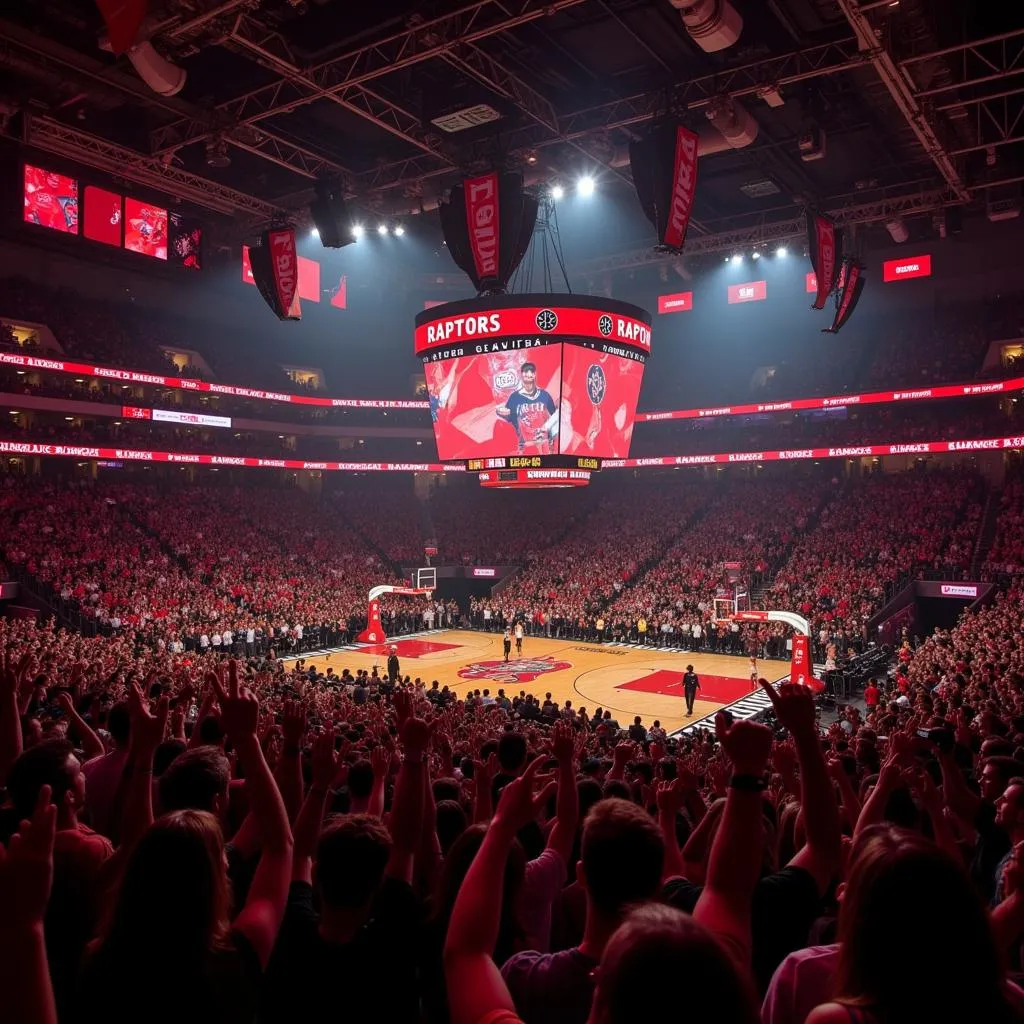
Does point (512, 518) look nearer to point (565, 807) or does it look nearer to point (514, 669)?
point (514, 669)

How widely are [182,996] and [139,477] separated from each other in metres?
41.9

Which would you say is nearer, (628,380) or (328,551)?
(628,380)

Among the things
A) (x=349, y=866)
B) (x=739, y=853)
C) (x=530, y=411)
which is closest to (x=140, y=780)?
(x=349, y=866)

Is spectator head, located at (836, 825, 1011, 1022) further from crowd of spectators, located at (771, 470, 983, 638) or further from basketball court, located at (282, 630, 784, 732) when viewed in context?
crowd of spectators, located at (771, 470, 983, 638)

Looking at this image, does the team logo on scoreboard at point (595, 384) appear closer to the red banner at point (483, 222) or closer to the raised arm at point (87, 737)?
the red banner at point (483, 222)

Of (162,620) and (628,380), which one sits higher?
(628,380)

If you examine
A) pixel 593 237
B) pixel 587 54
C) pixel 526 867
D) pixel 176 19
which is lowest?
pixel 526 867

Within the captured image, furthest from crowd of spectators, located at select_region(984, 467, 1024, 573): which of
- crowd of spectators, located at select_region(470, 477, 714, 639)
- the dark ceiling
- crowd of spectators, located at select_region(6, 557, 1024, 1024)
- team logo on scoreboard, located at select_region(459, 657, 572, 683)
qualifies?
crowd of spectators, located at select_region(6, 557, 1024, 1024)

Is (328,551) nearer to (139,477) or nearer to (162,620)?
(139,477)

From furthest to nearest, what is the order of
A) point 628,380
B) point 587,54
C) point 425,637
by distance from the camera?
point 425,637 → point 628,380 → point 587,54

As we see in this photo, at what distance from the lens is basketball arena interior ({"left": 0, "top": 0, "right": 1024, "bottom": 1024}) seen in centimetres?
213

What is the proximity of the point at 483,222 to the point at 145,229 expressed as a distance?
23.0 metres

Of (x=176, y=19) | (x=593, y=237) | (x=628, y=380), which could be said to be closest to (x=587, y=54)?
(x=628, y=380)

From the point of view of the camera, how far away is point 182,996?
188 centimetres
